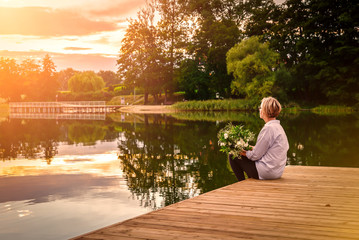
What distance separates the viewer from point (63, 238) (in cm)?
507

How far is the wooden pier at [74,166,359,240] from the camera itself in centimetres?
344

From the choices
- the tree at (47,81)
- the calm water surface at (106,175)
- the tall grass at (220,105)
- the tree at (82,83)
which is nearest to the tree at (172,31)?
the tall grass at (220,105)

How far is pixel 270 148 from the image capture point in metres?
5.69

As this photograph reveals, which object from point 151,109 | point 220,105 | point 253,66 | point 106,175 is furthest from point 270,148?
point 151,109

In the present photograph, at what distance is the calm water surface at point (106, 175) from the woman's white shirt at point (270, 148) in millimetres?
1981

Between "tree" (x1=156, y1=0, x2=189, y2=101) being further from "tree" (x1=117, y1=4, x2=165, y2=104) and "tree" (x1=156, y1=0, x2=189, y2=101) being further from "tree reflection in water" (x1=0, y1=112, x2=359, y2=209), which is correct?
"tree reflection in water" (x1=0, y1=112, x2=359, y2=209)

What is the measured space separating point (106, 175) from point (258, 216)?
5.96 m

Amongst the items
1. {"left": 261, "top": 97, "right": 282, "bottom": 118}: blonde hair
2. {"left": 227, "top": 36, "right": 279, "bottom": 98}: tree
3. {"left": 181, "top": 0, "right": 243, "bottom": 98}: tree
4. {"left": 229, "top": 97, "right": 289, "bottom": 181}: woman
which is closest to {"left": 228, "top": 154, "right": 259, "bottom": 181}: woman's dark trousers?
{"left": 229, "top": 97, "right": 289, "bottom": 181}: woman

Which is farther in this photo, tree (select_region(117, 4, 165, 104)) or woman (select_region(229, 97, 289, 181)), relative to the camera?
tree (select_region(117, 4, 165, 104))

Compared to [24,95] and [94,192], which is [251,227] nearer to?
[94,192]

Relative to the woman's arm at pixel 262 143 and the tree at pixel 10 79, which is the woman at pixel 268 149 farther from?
the tree at pixel 10 79

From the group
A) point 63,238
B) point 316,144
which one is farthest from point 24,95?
point 63,238

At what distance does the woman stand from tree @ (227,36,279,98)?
3505 centimetres

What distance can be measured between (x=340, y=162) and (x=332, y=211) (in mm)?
7088
